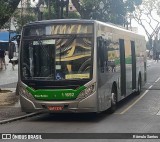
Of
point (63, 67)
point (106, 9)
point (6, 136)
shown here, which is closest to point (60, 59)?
→ point (63, 67)

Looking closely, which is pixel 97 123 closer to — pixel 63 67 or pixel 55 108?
pixel 55 108

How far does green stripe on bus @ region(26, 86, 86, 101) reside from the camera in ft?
40.7

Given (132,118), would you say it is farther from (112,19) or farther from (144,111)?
(112,19)

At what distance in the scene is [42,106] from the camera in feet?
41.5

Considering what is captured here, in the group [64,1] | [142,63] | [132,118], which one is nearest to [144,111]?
[132,118]

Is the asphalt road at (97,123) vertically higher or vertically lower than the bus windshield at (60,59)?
lower

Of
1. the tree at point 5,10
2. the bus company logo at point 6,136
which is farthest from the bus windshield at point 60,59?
the tree at point 5,10

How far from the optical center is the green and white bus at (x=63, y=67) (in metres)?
12.4

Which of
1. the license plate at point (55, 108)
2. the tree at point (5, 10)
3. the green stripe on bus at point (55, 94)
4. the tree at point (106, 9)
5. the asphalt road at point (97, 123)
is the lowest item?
the asphalt road at point (97, 123)

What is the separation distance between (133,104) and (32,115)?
4348 mm

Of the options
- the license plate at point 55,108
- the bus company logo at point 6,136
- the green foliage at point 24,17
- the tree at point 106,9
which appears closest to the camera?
the bus company logo at point 6,136

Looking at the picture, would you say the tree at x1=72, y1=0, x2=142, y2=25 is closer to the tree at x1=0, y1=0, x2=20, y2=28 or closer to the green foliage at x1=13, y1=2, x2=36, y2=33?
the green foliage at x1=13, y1=2, x2=36, y2=33

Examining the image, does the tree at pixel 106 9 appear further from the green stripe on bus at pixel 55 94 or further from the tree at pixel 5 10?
the green stripe on bus at pixel 55 94

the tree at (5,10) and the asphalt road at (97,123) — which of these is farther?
the tree at (5,10)
